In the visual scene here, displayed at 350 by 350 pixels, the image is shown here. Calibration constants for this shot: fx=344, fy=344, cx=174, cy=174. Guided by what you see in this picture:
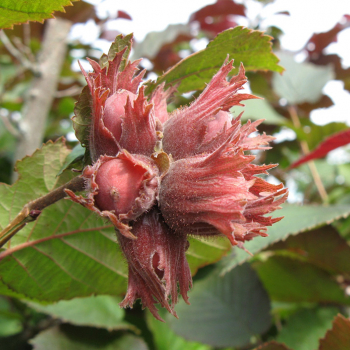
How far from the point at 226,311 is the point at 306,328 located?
44 cm

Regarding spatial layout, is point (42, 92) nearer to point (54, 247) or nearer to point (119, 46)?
point (54, 247)

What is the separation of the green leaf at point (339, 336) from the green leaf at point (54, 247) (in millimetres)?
527

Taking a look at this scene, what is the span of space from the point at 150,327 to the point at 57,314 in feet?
1.73

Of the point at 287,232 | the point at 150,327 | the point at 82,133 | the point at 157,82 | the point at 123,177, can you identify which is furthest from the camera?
the point at 150,327

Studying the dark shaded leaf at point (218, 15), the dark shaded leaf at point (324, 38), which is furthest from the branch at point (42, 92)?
the dark shaded leaf at point (324, 38)

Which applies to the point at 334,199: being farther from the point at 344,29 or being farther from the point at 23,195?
the point at 23,195

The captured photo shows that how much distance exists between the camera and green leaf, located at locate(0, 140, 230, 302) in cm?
105

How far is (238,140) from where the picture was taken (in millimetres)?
768

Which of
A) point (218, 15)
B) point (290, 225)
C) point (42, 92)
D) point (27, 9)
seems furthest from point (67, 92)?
point (218, 15)

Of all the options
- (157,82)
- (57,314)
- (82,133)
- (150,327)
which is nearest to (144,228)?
(82,133)

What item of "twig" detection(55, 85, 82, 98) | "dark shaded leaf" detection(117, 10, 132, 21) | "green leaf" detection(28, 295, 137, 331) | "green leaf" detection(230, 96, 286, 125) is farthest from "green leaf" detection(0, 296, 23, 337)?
"dark shaded leaf" detection(117, 10, 132, 21)

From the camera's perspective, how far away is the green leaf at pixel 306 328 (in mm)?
1774

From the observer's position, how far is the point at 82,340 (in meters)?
1.63

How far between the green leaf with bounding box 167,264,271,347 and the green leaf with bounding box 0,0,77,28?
1.52 m
